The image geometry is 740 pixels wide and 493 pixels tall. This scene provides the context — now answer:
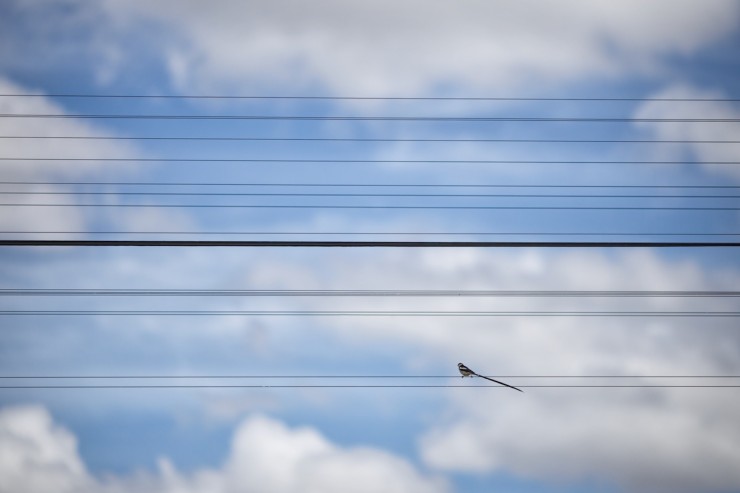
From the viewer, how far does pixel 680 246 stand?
47.4ft

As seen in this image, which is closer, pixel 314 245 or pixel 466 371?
pixel 314 245

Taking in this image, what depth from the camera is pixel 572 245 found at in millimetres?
14422

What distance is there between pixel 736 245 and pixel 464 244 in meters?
4.43

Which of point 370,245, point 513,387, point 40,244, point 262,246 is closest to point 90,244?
point 40,244

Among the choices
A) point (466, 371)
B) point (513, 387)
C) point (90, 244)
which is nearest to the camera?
point (90, 244)

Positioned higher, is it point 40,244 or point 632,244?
point 40,244

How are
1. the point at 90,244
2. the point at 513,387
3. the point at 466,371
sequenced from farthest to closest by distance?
1. the point at 466,371
2. the point at 513,387
3. the point at 90,244

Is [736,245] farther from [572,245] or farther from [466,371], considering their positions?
[466,371]

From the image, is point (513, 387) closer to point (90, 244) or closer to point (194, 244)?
point (194, 244)

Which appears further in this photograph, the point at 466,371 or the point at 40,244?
the point at 466,371

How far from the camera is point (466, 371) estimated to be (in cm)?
1928

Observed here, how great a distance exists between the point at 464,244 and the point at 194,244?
13.8ft

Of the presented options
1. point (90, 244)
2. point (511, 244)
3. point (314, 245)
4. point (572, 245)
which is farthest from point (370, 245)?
point (90, 244)

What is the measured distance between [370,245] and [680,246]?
501 cm
